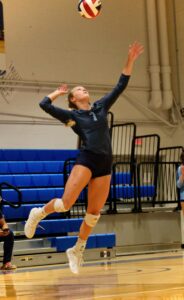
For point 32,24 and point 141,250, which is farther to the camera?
point 32,24

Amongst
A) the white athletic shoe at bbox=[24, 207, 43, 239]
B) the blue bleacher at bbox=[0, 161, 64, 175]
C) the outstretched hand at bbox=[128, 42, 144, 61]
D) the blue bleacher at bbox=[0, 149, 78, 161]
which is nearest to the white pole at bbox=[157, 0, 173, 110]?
the blue bleacher at bbox=[0, 149, 78, 161]

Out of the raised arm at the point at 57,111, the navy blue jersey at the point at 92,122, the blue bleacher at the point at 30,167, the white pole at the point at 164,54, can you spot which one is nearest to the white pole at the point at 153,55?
the white pole at the point at 164,54

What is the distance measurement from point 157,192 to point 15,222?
4.42 m

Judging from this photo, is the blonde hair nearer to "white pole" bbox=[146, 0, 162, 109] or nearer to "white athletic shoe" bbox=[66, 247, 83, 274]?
"white athletic shoe" bbox=[66, 247, 83, 274]

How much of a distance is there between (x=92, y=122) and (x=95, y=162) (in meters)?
0.45

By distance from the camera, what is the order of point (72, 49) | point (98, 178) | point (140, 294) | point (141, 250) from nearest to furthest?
point (140, 294) → point (98, 178) → point (141, 250) → point (72, 49)

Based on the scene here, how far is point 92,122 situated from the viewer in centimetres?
593

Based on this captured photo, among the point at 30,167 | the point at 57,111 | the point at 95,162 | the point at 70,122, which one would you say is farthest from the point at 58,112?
the point at 30,167

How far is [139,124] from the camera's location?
1523 centimetres

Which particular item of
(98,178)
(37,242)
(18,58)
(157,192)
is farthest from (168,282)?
(18,58)

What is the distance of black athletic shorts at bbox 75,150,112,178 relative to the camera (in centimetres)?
574

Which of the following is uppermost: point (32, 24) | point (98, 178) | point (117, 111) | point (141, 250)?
point (32, 24)

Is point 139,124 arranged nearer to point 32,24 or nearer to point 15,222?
point 32,24

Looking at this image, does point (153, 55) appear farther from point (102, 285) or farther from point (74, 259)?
point (102, 285)
